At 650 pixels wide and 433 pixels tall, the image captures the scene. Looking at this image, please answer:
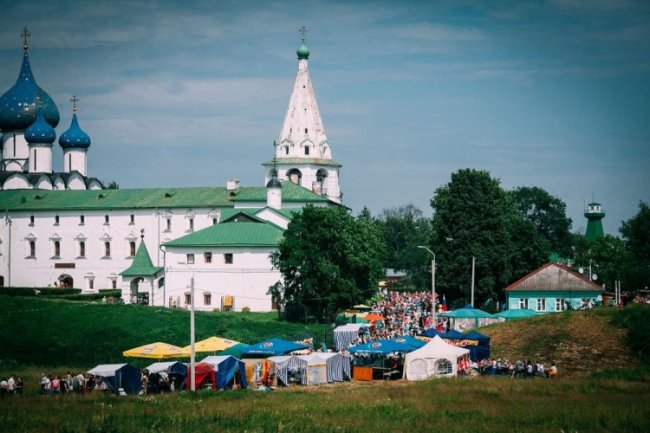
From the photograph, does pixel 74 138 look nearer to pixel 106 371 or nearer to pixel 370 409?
pixel 106 371

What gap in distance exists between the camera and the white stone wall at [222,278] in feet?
268

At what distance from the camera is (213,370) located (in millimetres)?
44938

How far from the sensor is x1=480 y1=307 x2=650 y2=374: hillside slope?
164 ft

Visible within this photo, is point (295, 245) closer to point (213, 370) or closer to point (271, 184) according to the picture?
point (271, 184)

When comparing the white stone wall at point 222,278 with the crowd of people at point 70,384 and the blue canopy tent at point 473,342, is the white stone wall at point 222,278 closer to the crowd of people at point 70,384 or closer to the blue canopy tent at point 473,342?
the blue canopy tent at point 473,342

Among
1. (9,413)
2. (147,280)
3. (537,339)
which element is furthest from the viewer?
(147,280)

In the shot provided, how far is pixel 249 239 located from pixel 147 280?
30.2ft

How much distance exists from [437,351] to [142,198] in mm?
56997

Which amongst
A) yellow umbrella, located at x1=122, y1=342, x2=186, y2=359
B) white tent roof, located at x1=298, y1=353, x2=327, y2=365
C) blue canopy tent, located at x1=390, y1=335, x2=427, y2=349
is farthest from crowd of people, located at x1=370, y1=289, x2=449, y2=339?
yellow umbrella, located at x1=122, y1=342, x2=186, y2=359

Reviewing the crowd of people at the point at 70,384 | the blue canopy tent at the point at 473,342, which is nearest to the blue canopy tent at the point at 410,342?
the blue canopy tent at the point at 473,342

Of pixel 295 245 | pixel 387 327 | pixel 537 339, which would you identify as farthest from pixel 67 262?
pixel 537 339

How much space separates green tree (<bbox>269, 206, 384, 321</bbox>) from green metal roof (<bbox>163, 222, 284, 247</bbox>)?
6.14 metres

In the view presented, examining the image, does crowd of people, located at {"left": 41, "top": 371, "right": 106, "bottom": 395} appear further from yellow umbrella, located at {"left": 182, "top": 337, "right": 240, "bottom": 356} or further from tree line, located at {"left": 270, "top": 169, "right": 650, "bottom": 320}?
tree line, located at {"left": 270, "top": 169, "right": 650, "bottom": 320}

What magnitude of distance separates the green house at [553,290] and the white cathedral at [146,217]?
17.6 metres
